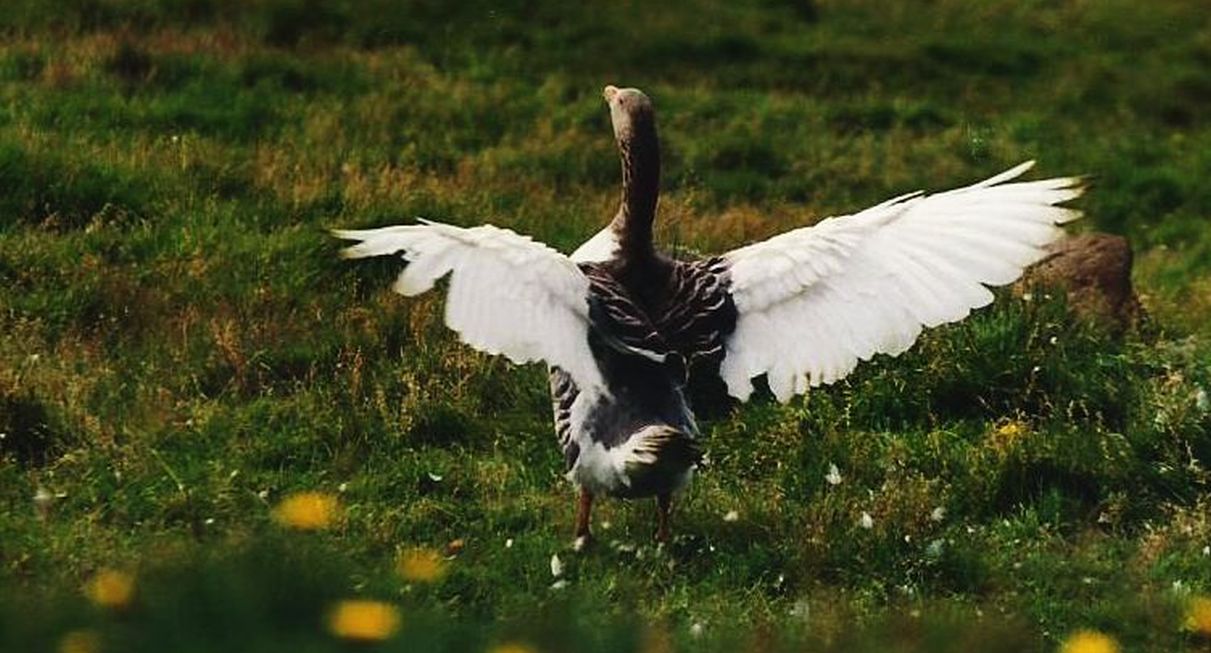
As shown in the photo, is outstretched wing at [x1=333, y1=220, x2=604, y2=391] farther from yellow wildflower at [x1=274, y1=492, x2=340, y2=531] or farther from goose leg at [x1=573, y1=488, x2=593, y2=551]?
yellow wildflower at [x1=274, y1=492, x2=340, y2=531]

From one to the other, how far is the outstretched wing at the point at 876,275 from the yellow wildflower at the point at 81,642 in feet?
10.6

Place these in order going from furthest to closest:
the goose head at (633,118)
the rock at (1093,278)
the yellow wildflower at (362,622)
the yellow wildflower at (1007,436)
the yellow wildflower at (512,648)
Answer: the rock at (1093,278)
the yellow wildflower at (1007,436)
the goose head at (633,118)
the yellow wildflower at (512,648)
the yellow wildflower at (362,622)

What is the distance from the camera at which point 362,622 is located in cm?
273

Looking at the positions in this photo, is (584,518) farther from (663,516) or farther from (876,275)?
(876,275)

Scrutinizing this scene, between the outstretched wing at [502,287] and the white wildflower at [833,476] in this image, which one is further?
the white wildflower at [833,476]

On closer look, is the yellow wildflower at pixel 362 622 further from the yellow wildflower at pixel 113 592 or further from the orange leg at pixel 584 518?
the orange leg at pixel 584 518

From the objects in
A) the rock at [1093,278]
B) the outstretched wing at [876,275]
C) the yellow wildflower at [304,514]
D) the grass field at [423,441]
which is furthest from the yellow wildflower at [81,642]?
the rock at [1093,278]

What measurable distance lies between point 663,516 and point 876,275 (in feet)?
4.38

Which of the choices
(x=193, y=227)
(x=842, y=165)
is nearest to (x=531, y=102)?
(x=842, y=165)

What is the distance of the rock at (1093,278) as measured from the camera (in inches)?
364

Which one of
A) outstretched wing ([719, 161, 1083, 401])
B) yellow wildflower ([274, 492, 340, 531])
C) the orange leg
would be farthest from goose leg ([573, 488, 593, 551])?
yellow wildflower ([274, 492, 340, 531])

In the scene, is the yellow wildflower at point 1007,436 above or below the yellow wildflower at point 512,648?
below

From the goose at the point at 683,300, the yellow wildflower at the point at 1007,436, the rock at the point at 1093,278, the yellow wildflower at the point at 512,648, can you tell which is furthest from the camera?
the rock at the point at 1093,278

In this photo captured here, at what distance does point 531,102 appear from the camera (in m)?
17.0
